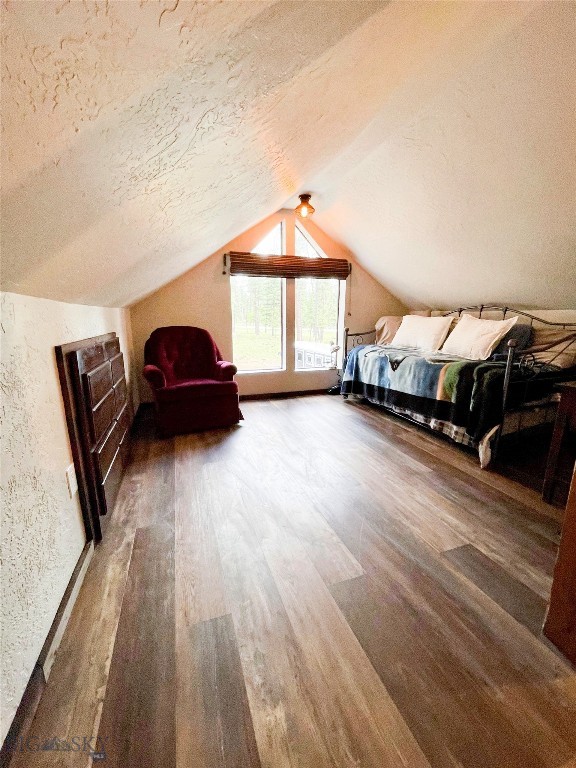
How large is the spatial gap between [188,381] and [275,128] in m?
2.31

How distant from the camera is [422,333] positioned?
360 centimetres

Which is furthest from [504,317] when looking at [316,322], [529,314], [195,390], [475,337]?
[195,390]

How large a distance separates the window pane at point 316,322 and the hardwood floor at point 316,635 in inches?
101

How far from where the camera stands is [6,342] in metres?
0.87

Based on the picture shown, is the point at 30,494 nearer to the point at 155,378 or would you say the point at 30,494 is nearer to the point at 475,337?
the point at 155,378

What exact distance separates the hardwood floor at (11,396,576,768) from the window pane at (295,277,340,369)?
101 inches

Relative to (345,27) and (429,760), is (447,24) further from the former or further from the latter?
(429,760)

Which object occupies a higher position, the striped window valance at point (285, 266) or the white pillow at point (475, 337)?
the striped window valance at point (285, 266)

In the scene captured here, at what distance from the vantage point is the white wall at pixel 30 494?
793 millimetres

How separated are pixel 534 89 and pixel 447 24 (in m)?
0.65

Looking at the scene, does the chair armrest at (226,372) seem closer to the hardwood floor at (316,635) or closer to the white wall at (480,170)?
the hardwood floor at (316,635)

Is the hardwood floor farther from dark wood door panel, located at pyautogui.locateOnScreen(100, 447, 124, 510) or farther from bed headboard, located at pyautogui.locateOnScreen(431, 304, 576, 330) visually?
bed headboard, located at pyautogui.locateOnScreen(431, 304, 576, 330)

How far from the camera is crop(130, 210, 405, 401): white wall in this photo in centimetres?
350

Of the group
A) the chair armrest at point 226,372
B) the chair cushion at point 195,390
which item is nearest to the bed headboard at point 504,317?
the chair armrest at point 226,372
